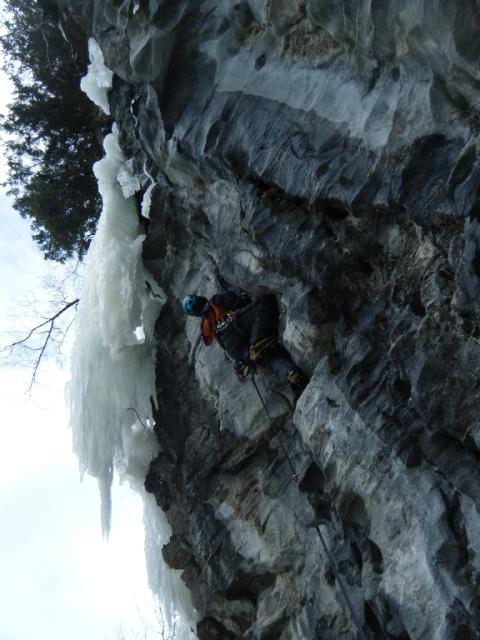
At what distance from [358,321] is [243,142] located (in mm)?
1901

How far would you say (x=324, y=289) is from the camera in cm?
531

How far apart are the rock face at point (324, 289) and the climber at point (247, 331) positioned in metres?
0.26

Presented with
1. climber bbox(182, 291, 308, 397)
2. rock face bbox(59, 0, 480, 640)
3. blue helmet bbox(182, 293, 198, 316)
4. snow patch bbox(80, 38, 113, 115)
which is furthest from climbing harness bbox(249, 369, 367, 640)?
snow patch bbox(80, 38, 113, 115)

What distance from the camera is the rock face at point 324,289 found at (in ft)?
13.3

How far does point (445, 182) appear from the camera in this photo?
13.1ft

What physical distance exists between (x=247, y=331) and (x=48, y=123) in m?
6.36

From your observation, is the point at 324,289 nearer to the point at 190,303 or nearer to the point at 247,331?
the point at 247,331

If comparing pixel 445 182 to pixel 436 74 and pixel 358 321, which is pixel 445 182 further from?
pixel 358 321

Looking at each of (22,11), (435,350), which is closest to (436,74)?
(435,350)

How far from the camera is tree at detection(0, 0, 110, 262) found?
35.3ft

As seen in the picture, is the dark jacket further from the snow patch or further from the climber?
the snow patch

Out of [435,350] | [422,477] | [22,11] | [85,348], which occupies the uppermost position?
[22,11]

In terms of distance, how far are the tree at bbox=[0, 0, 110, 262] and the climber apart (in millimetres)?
5160

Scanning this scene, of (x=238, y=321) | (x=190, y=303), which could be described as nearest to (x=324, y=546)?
(x=238, y=321)
